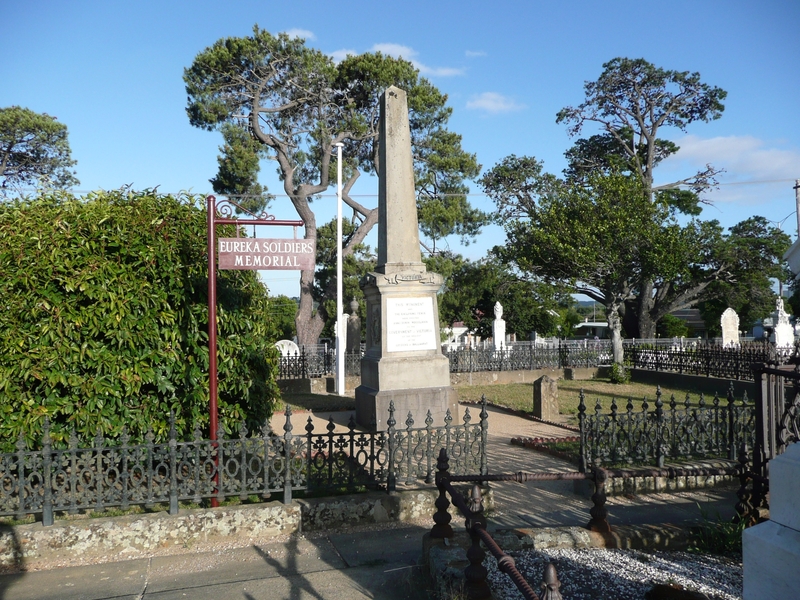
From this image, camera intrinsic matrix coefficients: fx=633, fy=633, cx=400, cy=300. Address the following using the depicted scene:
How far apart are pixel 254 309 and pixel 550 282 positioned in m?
25.6

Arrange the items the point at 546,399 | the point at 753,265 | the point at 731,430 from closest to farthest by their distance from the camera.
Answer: the point at 731,430
the point at 546,399
the point at 753,265

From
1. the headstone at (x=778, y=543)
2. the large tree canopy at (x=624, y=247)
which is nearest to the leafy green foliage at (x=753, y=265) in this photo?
the large tree canopy at (x=624, y=247)

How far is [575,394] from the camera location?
17391mm

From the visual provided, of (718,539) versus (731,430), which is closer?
(718,539)

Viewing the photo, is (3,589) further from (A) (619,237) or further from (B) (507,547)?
(A) (619,237)

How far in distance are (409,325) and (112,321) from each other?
177 inches

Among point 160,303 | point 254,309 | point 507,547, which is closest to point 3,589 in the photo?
point 160,303

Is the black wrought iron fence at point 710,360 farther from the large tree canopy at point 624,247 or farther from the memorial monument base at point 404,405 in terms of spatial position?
the memorial monument base at point 404,405

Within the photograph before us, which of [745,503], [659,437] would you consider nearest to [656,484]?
[659,437]

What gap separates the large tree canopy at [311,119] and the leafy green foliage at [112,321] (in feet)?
65.7

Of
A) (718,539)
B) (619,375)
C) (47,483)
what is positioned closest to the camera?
(718,539)

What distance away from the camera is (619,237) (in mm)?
27266

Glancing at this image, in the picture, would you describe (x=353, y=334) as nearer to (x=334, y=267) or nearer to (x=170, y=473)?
(x=334, y=267)

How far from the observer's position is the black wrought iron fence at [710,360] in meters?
17.8
